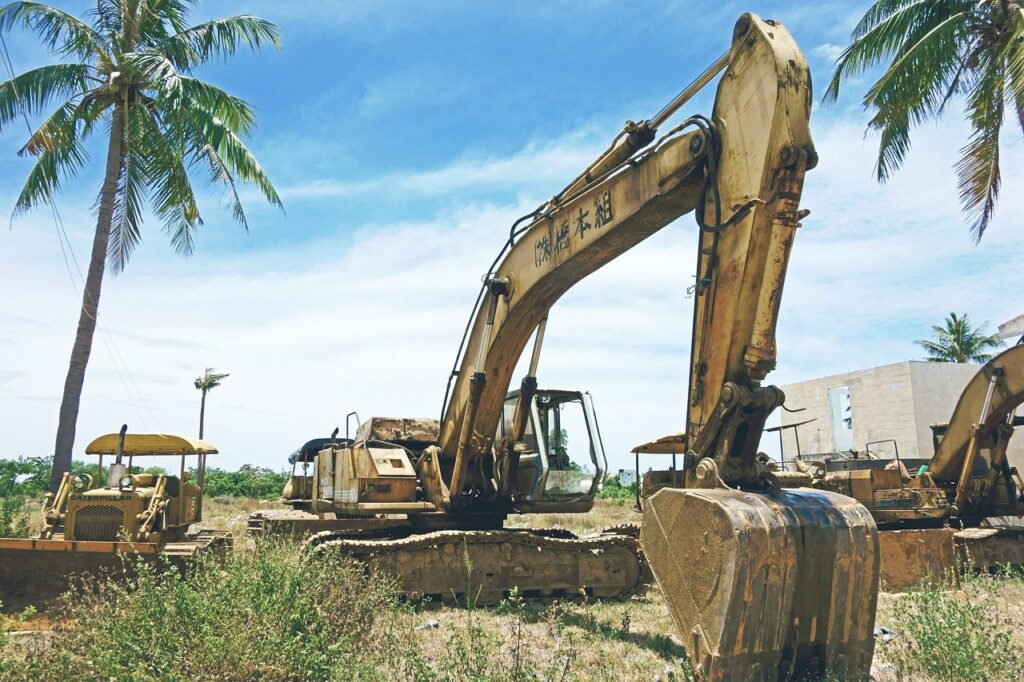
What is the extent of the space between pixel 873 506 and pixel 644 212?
7.99m

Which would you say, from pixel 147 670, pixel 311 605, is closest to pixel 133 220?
pixel 311 605

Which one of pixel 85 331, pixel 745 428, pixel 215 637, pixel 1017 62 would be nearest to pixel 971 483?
pixel 1017 62

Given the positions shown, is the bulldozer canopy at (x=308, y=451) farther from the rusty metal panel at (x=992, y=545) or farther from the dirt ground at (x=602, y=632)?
the rusty metal panel at (x=992, y=545)

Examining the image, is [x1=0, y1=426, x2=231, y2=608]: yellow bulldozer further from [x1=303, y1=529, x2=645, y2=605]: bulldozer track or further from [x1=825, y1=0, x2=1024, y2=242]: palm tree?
[x1=825, y1=0, x2=1024, y2=242]: palm tree

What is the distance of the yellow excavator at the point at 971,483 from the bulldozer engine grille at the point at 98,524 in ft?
33.1

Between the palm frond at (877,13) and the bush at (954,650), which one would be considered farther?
the palm frond at (877,13)

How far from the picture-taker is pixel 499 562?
909 centimetres

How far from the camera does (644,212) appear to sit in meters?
6.30

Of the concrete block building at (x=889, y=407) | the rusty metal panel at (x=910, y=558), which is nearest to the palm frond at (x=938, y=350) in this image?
the concrete block building at (x=889, y=407)

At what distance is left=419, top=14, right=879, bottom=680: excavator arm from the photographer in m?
4.59

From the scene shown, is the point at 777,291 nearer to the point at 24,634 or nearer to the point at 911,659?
the point at 911,659

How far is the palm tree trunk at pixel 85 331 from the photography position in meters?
14.5

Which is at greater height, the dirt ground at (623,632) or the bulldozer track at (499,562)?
the bulldozer track at (499,562)

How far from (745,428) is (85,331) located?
44.0 ft
